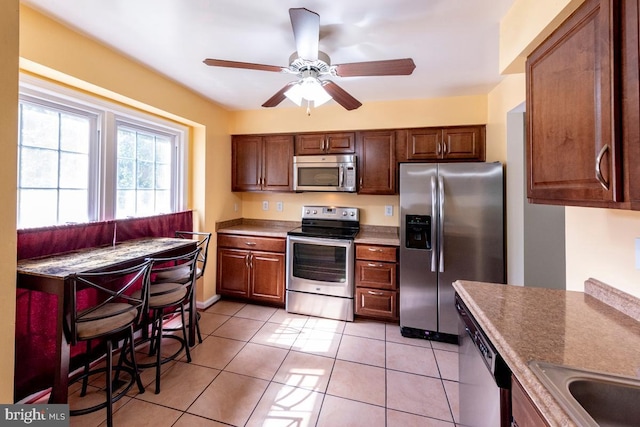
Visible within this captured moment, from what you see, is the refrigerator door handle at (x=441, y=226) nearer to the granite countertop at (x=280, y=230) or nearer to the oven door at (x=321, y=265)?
the granite countertop at (x=280, y=230)

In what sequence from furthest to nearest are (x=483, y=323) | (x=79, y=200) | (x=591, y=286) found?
(x=79, y=200), (x=591, y=286), (x=483, y=323)

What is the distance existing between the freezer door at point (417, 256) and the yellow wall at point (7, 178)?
258 centimetres

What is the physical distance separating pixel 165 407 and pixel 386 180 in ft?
8.94

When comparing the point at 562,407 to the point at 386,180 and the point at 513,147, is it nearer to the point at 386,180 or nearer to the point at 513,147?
the point at 513,147

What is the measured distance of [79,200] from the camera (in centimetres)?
203

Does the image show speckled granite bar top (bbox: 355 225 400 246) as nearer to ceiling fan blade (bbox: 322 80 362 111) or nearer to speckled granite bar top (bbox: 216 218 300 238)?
speckled granite bar top (bbox: 216 218 300 238)

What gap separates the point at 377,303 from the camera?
2787mm

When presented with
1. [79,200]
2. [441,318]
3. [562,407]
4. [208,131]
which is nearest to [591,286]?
A: [562,407]

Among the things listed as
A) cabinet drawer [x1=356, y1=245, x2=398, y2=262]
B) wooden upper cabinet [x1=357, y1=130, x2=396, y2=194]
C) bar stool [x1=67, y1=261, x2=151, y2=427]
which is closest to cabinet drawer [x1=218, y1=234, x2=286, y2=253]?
cabinet drawer [x1=356, y1=245, x2=398, y2=262]

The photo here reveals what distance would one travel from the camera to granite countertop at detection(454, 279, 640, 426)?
755mm

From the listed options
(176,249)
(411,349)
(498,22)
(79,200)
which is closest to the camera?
(498,22)

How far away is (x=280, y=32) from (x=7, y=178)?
5.36ft

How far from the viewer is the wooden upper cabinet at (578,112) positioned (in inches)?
33.1

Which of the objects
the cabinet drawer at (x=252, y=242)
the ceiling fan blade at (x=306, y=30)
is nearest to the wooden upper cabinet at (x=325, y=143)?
the cabinet drawer at (x=252, y=242)
